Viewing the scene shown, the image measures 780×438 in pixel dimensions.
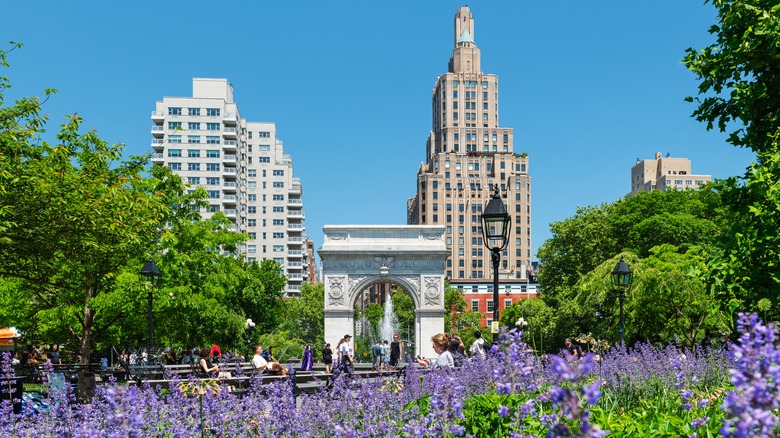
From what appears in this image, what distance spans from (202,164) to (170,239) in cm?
6949

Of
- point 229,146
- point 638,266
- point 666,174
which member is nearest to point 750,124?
point 638,266

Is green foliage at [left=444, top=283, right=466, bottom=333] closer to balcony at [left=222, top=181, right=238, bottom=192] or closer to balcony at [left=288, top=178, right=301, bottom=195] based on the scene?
balcony at [left=222, top=181, right=238, bottom=192]

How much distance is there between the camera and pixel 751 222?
13297mm

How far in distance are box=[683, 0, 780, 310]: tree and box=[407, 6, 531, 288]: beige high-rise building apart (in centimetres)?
10546

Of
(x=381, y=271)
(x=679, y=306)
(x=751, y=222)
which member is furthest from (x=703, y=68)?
(x=381, y=271)

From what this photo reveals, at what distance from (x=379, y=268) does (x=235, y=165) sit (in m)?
46.1

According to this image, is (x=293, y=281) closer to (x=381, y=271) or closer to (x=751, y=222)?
(x=381, y=271)

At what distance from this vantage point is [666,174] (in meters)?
169

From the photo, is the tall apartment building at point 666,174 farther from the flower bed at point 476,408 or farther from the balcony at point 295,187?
the flower bed at point 476,408

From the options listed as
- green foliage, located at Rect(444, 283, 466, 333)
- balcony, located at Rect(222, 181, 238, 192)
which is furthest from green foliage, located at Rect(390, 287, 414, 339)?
balcony, located at Rect(222, 181, 238, 192)

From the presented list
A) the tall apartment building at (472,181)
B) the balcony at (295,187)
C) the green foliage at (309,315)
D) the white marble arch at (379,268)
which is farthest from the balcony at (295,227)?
the white marble arch at (379,268)

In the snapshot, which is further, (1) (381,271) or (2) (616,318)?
(1) (381,271)

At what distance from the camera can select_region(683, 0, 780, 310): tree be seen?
1300 centimetres

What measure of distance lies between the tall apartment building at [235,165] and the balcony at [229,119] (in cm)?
12
